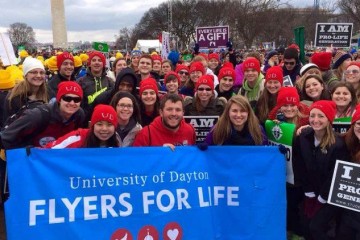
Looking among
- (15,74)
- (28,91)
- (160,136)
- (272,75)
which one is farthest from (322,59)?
(15,74)

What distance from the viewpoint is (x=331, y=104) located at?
4230 millimetres

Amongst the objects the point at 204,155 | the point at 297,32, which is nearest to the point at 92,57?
the point at 204,155

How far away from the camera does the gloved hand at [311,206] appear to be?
14.3ft

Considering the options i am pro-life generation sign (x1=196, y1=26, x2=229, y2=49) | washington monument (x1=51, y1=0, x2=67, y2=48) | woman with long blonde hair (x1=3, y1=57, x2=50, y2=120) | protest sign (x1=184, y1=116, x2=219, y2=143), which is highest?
washington monument (x1=51, y1=0, x2=67, y2=48)

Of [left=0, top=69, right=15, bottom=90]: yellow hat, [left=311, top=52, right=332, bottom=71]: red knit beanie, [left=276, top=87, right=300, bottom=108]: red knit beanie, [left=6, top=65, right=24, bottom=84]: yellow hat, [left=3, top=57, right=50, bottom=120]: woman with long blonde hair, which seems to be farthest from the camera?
[left=311, top=52, right=332, bottom=71]: red knit beanie

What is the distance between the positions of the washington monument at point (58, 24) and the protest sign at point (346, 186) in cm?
4100

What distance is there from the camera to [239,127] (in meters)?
4.54

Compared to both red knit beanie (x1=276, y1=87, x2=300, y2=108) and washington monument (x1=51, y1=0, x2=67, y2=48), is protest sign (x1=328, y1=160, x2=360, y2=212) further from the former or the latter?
washington monument (x1=51, y1=0, x2=67, y2=48)

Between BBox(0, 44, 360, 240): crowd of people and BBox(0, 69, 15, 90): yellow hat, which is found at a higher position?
BBox(0, 69, 15, 90): yellow hat

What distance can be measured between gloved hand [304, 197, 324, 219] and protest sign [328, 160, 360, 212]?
376 mm

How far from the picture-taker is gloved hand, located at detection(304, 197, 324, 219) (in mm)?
4373

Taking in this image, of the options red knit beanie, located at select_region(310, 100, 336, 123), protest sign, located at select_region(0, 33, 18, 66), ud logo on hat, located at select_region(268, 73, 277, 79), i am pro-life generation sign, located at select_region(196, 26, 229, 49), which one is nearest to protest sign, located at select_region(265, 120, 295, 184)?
red knit beanie, located at select_region(310, 100, 336, 123)

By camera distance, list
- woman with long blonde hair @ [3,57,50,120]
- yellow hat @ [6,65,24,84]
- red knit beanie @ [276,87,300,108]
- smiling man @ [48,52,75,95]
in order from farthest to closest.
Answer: smiling man @ [48,52,75,95] < yellow hat @ [6,65,24,84] < woman with long blonde hair @ [3,57,50,120] < red knit beanie @ [276,87,300,108]

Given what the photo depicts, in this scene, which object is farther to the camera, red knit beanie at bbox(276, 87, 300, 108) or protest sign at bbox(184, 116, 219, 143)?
protest sign at bbox(184, 116, 219, 143)
